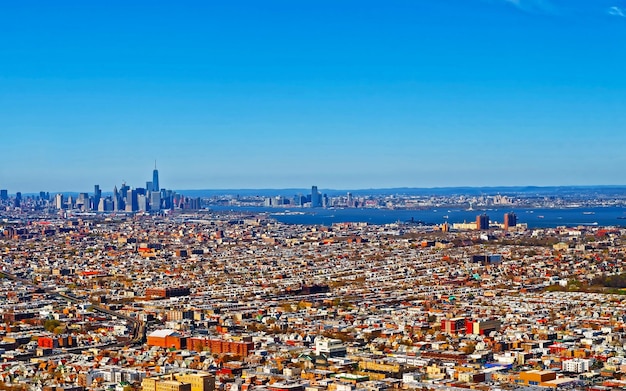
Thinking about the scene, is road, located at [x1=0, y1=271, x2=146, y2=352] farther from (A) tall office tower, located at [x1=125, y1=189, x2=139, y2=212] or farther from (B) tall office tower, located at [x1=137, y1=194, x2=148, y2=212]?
(B) tall office tower, located at [x1=137, y1=194, x2=148, y2=212]

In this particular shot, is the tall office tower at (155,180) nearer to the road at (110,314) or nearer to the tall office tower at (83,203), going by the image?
the tall office tower at (83,203)

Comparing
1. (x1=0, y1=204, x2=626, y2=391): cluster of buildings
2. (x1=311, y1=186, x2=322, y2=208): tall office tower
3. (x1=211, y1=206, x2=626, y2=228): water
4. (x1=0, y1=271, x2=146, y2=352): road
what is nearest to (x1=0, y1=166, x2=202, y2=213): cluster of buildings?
(x1=211, y1=206, x2=626, y2=228): water

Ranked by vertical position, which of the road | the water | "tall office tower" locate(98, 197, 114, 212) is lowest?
the road

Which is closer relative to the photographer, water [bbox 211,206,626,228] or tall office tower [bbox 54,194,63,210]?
water [bbox 211,206,626,228]

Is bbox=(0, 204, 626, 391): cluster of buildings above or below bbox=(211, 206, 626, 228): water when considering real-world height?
below

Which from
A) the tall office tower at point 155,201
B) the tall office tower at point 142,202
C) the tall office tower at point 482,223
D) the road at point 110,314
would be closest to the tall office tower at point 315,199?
the tall office tower at point 155,201

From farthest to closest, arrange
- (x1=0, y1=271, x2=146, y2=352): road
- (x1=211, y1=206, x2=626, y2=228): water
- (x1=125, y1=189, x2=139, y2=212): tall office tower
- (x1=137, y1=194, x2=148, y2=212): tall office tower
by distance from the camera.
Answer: (x1=137, y1=194, x2=148, y2=212): tall office tower, (x1=125, y1=189, x2=139, y2=212): tall office tower, (x1=211, y1=206, x2=626, y2=228): water, (x1=0, y1=271, x2=146, y2=352): road

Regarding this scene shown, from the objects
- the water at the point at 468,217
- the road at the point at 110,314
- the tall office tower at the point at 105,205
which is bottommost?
the road at the point at 110,314
